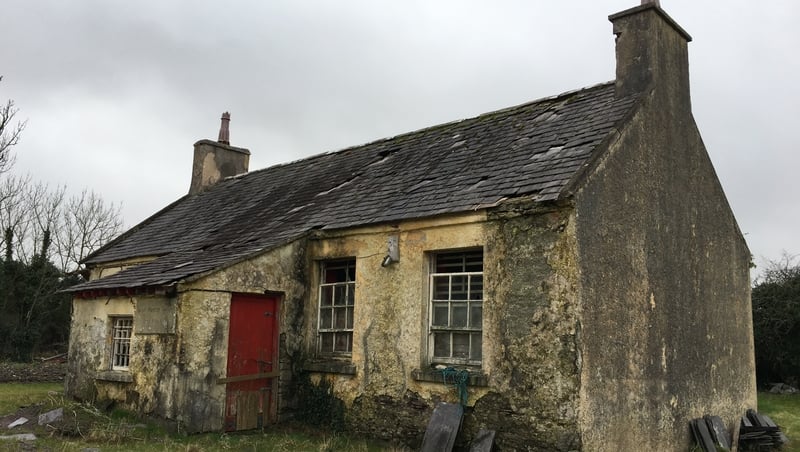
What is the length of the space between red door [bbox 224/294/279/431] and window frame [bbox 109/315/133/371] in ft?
9.47

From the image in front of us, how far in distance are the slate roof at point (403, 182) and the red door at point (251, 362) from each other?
0.98 m

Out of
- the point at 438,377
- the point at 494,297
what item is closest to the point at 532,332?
the point at 494,297

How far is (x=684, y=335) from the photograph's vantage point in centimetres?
1049

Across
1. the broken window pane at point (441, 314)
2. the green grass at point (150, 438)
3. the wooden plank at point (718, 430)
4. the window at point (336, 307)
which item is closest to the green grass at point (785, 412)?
the wooden plank at point (718, 430)

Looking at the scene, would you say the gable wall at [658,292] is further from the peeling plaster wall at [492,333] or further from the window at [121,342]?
the window at [121,342]

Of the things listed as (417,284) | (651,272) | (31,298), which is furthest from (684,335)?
(31,298)

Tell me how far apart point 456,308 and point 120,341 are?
699 cm

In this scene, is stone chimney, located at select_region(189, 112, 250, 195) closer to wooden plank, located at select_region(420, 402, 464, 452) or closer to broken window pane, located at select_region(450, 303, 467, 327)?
broken window pane, located at select_region(450, 303, 467, 327)

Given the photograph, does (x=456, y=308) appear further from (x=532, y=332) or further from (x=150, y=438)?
(x=150, y=438)

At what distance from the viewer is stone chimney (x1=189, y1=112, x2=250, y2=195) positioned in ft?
69.1

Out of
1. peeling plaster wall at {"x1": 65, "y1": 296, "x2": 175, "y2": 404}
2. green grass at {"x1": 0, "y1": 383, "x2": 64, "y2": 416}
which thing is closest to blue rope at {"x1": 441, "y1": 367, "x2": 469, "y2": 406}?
peeling plaster wall at {"x1": 65, "y1": 296, "x2": 175, "y2": 404}

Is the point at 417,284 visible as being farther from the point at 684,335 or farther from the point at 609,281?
the point at 684,335

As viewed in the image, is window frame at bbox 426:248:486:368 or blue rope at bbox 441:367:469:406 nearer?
blue rope at bbox 441:367:469:406

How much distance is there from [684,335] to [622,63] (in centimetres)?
470
